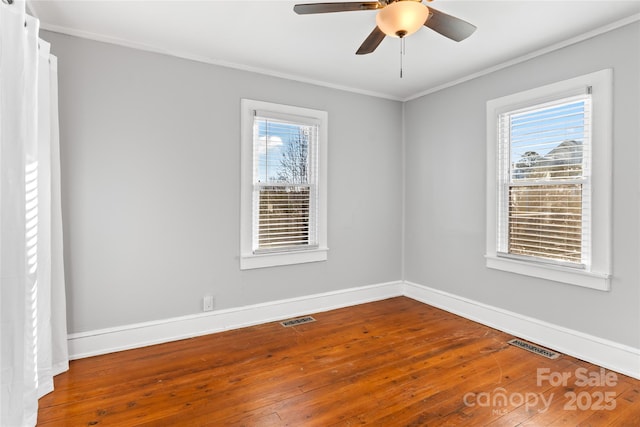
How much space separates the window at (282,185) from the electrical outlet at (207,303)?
0.43 m

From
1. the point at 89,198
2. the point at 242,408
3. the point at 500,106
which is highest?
the point at 500,106

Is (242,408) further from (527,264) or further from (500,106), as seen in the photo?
(500,106)

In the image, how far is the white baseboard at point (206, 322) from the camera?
9.68 ft

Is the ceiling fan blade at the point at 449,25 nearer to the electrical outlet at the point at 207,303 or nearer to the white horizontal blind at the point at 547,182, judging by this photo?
the white horizontal blind at the point at 547,182

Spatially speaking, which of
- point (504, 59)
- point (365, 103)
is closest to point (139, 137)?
point (365, 103)

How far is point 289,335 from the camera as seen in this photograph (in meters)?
3.37

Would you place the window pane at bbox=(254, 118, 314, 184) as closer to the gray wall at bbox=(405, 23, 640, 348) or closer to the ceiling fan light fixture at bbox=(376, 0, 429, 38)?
the gray wall at bbox=(405, 23, 640, 348)

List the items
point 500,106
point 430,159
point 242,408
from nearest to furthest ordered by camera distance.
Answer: point 242,408
point 500,106
point 430,159

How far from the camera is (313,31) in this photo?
2854 mm

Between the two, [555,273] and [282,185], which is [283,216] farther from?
[555,273]

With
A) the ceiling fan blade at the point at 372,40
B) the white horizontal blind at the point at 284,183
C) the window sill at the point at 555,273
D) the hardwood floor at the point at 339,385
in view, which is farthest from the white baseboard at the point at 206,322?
the ceiling fan blade at the point at 372,40

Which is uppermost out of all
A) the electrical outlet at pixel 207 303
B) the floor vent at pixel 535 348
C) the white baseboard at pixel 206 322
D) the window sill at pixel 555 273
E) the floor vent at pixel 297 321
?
the window sill at pixel 555 273

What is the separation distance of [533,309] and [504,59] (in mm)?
2386

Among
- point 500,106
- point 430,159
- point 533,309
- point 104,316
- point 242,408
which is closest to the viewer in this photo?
point 242,408
